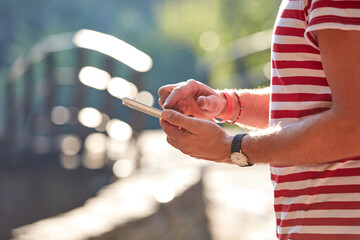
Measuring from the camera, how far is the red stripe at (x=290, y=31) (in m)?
1.46

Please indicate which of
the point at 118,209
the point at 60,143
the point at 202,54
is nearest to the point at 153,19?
the point at 202,54

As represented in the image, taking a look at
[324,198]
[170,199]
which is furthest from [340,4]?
[170,199]

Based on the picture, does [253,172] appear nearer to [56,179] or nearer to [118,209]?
[56,179]

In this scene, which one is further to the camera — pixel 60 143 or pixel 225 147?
pixel 60 143

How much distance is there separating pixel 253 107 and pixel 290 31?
0.36 m

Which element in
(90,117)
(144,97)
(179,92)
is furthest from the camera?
(90,117)

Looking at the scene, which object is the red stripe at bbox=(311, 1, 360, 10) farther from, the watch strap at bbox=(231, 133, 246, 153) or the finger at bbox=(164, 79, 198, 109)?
the finger at bbox=(164, 79, 198, 109)

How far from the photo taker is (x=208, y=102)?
1694 millimetres

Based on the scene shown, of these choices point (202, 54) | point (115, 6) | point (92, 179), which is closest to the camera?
point (92, 179)

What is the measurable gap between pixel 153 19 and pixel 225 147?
45.1 m

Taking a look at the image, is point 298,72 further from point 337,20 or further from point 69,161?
point 69,161

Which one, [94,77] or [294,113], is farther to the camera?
[94,77]

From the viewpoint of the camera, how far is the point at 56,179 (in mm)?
6188

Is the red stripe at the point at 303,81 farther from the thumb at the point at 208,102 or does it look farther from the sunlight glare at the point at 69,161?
the sunlight glare at the point at 69,161
